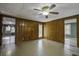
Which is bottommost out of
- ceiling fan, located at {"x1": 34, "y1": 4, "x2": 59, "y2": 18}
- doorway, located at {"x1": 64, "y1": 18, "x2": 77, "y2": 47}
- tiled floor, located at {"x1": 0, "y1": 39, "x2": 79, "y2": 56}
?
tiled floor, located at {"x1": 0, "y1": 39, "x2": 79, "y2": 56}

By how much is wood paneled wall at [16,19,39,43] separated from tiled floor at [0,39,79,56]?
0.16 meters

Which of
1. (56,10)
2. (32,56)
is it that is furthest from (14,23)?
(56,10)

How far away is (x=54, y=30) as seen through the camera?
2549 mm

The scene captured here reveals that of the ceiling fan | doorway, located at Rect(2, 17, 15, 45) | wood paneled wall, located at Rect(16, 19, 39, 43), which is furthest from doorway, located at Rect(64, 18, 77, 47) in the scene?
doorway, located at Rect(2, 17, 15, 45)

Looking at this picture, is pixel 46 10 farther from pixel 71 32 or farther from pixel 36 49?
pixel 36 49

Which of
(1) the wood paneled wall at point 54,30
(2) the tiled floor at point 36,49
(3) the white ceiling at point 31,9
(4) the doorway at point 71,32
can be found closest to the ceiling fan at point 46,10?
(3) the white ceiling at point 31,9

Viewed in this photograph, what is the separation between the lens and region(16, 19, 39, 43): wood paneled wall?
2.29 m

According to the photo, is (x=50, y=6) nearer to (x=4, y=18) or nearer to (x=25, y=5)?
(x=25, y=5)

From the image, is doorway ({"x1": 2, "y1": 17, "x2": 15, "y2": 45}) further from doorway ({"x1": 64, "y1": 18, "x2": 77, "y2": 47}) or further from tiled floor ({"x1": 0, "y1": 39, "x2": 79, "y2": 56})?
doorway ({"x1": 64, "y1": 18, "x2": 77, "y2": 47})

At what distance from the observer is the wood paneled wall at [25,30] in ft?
7.52

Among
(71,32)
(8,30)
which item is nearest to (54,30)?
(71,32)

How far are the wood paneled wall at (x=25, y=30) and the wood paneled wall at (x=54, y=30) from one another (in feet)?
0.96

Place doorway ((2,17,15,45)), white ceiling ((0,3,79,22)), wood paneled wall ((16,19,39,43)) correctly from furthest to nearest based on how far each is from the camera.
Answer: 1. wood paneled wall ((16,19,39,43))
2. doorway ((2,17,15,45))
3. white ceiling ((0,3,79,22))

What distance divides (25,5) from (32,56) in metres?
1.12
